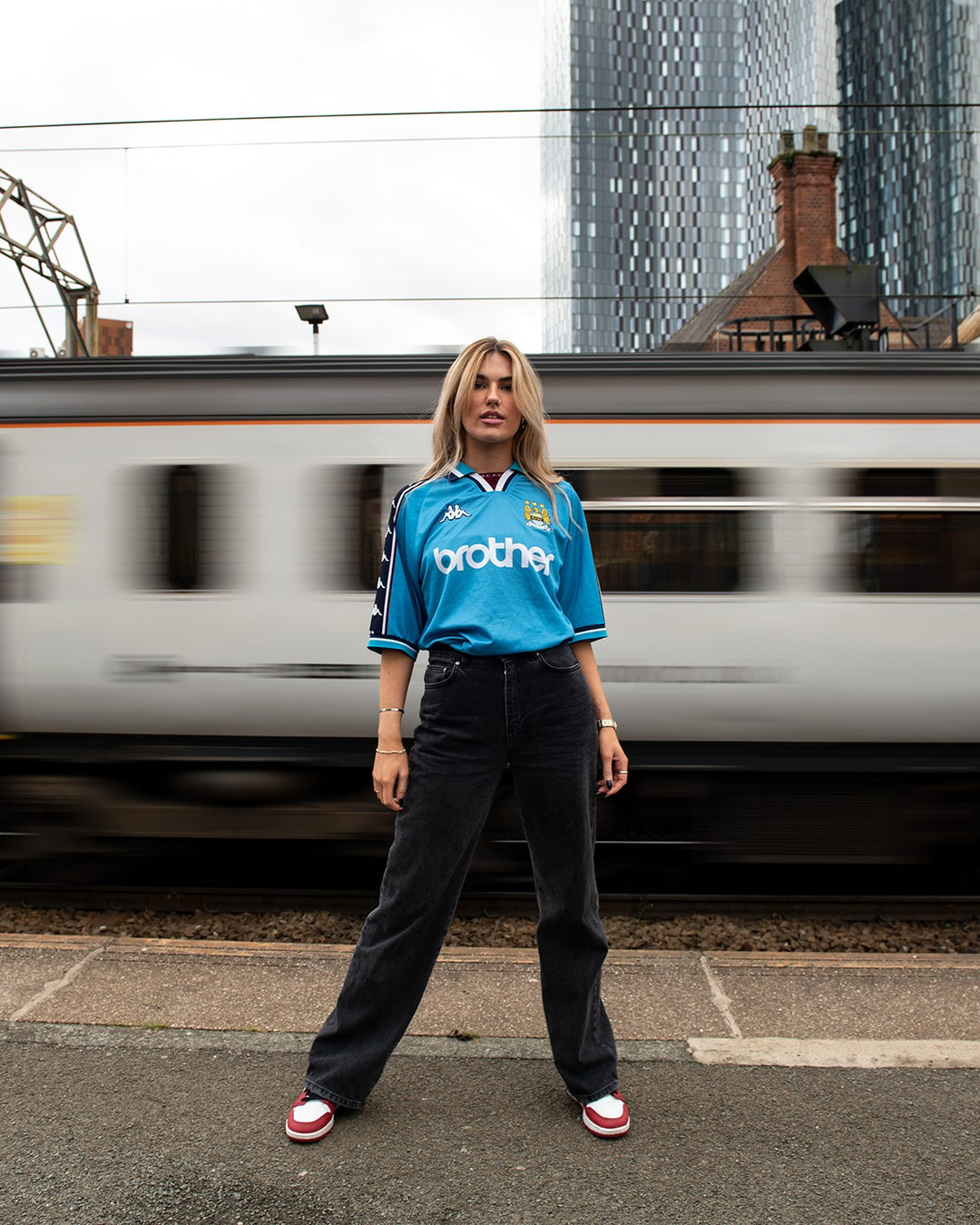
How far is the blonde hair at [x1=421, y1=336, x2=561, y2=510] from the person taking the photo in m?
2.48

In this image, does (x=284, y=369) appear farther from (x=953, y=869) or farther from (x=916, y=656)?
(x=953, y=869)

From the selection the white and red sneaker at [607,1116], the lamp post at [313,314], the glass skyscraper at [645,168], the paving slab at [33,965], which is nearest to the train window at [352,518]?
the paving slab at [33,965]

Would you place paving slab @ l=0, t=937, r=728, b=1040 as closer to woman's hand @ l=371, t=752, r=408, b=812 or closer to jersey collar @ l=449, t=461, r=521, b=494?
woman's hand @ l=371, t=752, r=408, b=812

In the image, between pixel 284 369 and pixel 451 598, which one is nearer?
pixel 451 598

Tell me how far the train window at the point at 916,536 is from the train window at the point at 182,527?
2.83 metres

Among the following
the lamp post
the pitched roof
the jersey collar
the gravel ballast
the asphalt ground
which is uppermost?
the pitched roof

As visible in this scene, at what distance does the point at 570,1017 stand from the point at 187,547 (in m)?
3.15

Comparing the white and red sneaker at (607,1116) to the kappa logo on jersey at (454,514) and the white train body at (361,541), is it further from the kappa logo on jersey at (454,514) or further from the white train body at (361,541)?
the white train body at (361,541)

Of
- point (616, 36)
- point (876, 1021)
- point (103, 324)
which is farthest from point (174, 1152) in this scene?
point (616, 36)

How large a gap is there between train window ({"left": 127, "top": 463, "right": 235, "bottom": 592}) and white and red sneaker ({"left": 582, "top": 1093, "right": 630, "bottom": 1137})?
308 cm

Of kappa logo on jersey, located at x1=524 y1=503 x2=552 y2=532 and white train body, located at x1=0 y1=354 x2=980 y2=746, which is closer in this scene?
kappa logo on jersey, located at x1=524 y1=503 x2=552 y2=532

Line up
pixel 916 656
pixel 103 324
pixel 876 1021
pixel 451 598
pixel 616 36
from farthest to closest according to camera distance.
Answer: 1. pixel 616 36
2. pixel 103 324
3. pixel 916 656
4. pixel 876 1021
5. pixel 451 598

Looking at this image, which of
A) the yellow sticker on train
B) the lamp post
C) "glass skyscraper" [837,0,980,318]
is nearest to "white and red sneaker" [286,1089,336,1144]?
the yellow sticker on train

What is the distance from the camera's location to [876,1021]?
3205 millimetres
